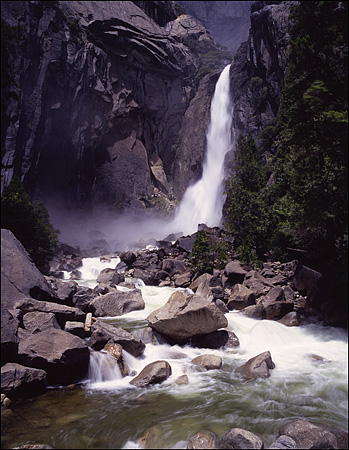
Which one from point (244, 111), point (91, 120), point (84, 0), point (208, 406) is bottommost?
Answer: point (208, 406)

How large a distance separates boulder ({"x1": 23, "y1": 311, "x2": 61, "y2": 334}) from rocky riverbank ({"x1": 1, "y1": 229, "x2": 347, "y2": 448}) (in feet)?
0.09

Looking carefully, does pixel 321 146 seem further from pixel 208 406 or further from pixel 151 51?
pixel 151 51

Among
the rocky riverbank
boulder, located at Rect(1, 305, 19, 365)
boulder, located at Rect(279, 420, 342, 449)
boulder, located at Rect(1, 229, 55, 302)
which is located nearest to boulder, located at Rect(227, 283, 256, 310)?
the rocky riverbank

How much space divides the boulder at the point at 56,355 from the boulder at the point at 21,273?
3.14m

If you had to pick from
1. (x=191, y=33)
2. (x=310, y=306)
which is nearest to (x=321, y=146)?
(x=310, y=306)

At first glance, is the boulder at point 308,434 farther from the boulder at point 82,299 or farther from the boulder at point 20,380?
the boulder at point 82,299

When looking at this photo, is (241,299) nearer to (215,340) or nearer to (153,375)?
(215,340)

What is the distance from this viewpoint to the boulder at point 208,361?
8.06 meters

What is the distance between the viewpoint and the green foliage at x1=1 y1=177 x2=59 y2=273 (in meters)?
19.8

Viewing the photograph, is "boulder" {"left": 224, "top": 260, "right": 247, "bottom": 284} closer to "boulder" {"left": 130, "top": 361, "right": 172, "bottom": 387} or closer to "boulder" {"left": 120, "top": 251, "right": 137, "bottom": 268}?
"boulder" {"left": 130, "top": 361, "right": 172, "bottom": 387}

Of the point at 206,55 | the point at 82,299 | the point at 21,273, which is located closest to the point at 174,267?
the point at 82,299

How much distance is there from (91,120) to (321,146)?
45.8 meters

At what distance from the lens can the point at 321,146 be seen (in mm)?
8938

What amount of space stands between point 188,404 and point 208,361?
2000 millimetres
